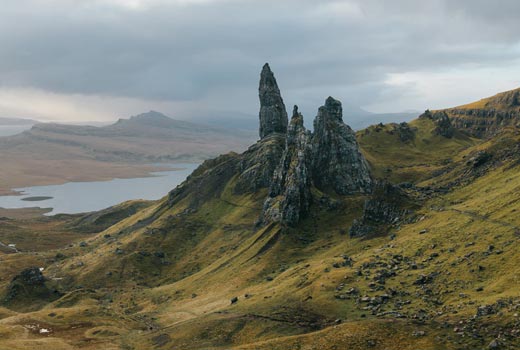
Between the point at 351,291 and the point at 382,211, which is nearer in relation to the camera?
the point at 351,291

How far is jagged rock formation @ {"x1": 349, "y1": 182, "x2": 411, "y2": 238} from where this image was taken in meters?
148

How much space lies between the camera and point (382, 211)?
151 metres

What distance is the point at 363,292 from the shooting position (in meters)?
100

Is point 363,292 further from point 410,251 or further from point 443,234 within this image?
point 443,234

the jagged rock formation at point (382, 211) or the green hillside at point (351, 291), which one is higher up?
the jagged rock formation at point (382, 211)

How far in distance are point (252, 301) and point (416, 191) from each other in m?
84.0

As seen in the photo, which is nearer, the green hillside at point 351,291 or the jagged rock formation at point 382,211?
the green hillside at point 351,291

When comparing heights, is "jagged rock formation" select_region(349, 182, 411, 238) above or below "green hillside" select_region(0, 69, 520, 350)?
above

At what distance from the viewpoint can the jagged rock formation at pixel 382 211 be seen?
148 metres

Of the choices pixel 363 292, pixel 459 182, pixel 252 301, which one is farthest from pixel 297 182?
pixel 363 292

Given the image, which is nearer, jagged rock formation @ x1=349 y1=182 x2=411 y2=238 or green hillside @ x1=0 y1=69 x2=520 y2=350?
green hillside @ x1=0 y1=69 x2=520 y2=350

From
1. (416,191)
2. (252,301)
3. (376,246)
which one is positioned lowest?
(252,301)

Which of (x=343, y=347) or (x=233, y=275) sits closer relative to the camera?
(x=343, y=347)

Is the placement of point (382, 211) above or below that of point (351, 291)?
above
